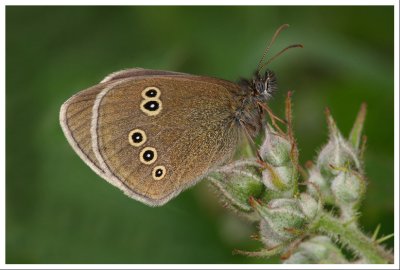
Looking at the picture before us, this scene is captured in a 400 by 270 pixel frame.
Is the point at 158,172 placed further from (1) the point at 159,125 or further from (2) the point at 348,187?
(2) the point at 348,187

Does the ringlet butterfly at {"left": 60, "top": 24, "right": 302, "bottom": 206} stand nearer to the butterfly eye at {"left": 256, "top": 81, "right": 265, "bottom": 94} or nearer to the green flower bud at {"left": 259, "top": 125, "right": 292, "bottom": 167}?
the butterfly eye at {"left": 256, "top": 81, "right": 265, "bottom": 94}

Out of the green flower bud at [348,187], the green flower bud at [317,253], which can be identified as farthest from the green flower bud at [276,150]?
the green flower bud at [317,253]

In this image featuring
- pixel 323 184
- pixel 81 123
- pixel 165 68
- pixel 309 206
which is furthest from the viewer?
pixel 165 68

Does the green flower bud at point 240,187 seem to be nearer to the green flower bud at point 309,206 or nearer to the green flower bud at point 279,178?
the green flower bud at point 279,178

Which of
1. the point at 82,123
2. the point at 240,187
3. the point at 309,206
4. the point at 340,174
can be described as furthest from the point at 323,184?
the point at 82,123

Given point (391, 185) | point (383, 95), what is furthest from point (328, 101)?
point (391, 185)

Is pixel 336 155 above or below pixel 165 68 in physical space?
below

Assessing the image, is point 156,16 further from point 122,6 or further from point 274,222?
point 274,222
